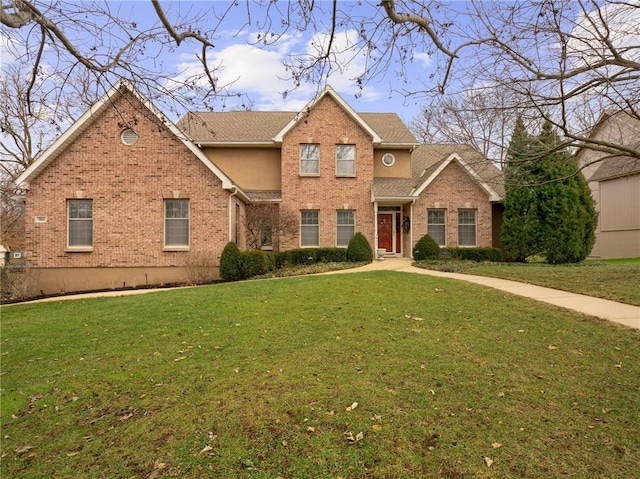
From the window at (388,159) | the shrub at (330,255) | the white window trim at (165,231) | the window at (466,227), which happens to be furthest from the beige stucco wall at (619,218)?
the white window trim at (165,231)

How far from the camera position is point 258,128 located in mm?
20469

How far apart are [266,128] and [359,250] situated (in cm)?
842

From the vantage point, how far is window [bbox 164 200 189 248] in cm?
1520

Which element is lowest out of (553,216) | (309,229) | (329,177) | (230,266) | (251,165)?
(230,266)

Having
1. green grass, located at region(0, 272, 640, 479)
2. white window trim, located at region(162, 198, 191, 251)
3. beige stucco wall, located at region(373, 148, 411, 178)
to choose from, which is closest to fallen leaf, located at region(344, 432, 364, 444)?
green grass, located at region(0, 272, 640, 479)

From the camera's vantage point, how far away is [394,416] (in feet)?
12.1

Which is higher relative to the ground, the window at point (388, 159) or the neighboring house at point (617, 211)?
the window at point (388, 159)

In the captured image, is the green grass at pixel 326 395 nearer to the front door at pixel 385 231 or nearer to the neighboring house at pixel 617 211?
the front door at pixel 385 231

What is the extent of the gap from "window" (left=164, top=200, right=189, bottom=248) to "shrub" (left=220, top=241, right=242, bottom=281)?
207 cm

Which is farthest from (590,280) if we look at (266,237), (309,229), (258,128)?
(258,128)

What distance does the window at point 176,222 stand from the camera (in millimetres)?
15198

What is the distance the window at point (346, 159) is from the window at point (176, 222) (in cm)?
730

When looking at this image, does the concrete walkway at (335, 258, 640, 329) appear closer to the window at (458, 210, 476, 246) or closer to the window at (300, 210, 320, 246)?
the window at (458, 210, 476, 246)

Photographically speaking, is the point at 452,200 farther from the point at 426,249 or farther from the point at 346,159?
the point at 346,159
